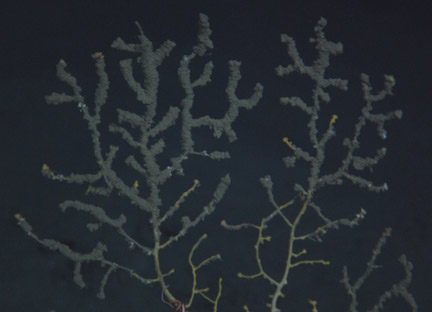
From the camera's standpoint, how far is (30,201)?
2381 millimetres

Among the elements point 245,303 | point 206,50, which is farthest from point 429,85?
point 245,303

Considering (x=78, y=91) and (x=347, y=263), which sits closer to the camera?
(x=78, y=91)

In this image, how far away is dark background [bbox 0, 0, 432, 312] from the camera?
233cm

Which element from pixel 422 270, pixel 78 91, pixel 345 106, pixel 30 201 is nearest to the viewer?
pixel 78 91

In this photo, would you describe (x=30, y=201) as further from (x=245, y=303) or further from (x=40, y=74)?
(x=245, y=303)

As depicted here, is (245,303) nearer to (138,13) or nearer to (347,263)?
(347,263)

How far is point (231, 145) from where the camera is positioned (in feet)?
8.20

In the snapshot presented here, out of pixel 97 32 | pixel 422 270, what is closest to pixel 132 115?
pixel 97 32

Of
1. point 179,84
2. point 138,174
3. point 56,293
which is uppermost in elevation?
point 179,84

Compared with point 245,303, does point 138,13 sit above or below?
above

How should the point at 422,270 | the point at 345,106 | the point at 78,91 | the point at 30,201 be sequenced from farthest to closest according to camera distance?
1. the point at 422,270
2. the point at 345,106
3. the point at 30,201
4. the point at 78,91

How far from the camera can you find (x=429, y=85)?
264 centimetres

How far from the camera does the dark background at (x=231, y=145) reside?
7.64ft

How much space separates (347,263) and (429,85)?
887mm
